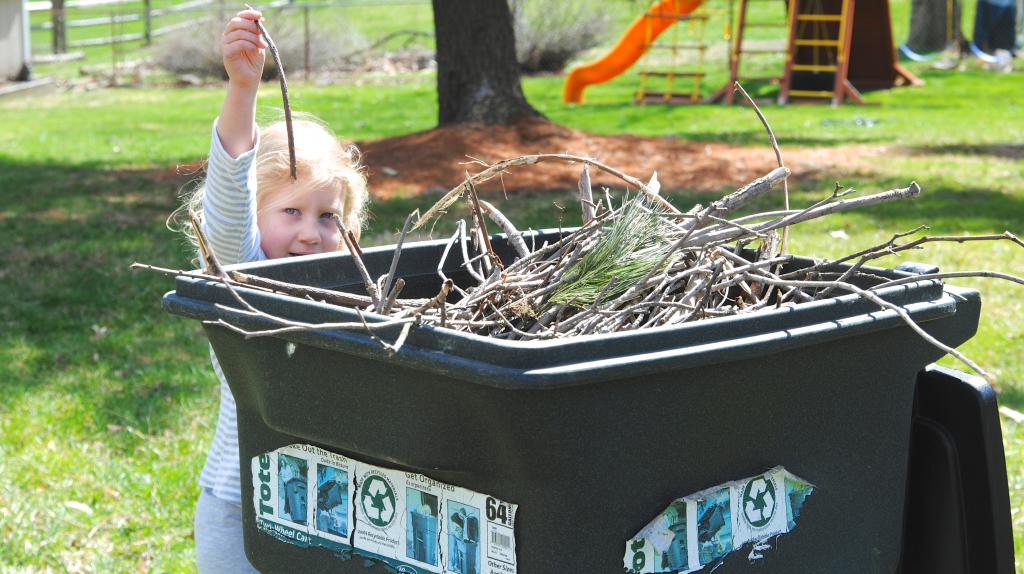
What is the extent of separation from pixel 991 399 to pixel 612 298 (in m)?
0.61

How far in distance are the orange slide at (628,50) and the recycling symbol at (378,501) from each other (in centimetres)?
1363

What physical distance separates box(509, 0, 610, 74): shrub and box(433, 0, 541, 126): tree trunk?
9.63 meters

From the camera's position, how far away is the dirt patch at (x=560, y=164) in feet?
27.4

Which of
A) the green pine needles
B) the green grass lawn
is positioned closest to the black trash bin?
the green pine needles

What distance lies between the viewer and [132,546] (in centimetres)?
337

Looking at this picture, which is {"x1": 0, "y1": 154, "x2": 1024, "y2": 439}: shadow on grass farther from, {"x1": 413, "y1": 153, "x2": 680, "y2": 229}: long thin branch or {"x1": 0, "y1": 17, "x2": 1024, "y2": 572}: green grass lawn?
{"x1": 413, "y1": 153, "x2": 680, "y2": 229}: long thin branch

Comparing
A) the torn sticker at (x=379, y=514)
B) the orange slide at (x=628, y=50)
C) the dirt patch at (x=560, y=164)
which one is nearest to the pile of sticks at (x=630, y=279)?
the torn sticker at (x=379, y=514)

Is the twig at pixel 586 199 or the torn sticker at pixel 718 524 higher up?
the twig at pixel 586 199

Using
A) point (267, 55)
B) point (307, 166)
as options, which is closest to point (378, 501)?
point (307, 166)

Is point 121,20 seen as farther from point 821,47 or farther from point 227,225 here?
point 227,225

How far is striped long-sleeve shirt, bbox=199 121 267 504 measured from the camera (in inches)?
85.4

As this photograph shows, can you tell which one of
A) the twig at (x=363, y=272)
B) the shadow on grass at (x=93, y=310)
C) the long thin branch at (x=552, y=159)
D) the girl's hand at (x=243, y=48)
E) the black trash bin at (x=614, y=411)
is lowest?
the shadow on grass at (x=93, y=310)

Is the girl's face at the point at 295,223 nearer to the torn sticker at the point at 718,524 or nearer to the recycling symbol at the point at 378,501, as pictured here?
the recycling symbol at the point at 378,501

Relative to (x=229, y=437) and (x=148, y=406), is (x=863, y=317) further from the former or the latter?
(x=148, y=406)
